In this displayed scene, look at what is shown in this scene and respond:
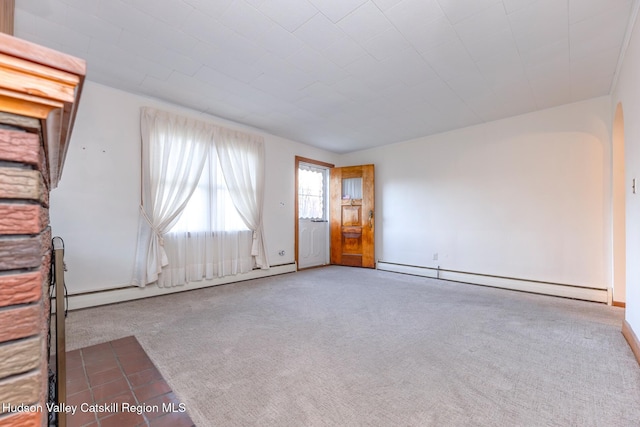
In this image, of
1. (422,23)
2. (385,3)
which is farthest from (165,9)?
(422,23)

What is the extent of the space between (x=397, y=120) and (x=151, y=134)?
137 inches

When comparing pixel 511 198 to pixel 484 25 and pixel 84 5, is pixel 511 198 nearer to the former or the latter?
pixel 484 25

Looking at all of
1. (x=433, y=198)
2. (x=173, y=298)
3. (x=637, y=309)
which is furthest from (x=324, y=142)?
(x=637, y=309)

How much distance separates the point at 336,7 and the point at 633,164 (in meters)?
2.70

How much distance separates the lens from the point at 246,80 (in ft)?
10.2

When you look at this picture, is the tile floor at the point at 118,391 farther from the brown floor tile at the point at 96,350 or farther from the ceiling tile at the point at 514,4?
the ceiling tile at the point at 514,4

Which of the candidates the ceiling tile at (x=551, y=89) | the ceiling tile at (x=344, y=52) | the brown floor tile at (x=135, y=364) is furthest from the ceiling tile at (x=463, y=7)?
the brown floor tile at (x=135, y=364)

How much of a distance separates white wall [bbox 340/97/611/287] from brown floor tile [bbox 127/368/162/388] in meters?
4.38

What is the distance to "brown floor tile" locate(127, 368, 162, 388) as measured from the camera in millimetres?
1773

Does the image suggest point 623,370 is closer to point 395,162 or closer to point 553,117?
point 553,117

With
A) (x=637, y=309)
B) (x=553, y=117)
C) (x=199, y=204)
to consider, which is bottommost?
(x=637, y=309)

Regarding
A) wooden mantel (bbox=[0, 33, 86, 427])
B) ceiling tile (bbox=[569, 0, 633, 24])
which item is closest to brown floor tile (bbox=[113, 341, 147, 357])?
wooden mantel (bbox=[0, 33, 86, 427])

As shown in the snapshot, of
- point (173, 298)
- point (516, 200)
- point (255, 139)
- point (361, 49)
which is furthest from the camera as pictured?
point (255, 139)

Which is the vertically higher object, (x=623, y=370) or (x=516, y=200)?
(x=516, y=200)
